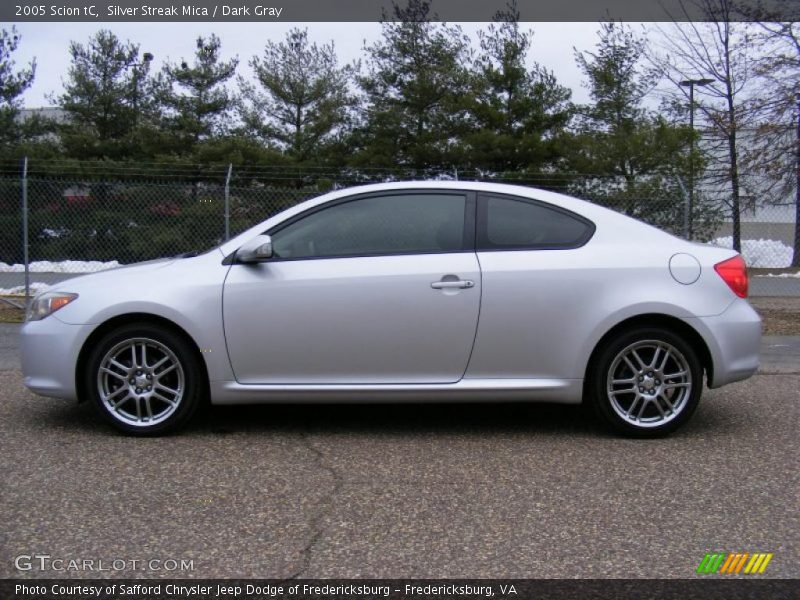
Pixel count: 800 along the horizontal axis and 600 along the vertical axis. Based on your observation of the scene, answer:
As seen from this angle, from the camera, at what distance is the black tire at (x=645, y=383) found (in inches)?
206

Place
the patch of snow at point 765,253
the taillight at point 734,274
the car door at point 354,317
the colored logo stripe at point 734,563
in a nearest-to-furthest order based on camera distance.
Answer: the colored logo stripe at point 734,563 → the car door at point 354,317 → the taillight at point 734,274 → the patch of snow at point 765,253

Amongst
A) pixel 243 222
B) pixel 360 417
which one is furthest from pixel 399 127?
pixel 360 417

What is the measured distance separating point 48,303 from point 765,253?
19.4 m

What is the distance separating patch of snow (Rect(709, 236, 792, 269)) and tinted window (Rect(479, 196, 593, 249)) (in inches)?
596

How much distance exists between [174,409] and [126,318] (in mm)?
634

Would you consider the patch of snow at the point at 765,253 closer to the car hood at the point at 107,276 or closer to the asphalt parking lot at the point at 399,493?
the asphalt parking lot at the point at 399,493

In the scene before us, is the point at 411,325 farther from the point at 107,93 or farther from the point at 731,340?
the point at 107,93

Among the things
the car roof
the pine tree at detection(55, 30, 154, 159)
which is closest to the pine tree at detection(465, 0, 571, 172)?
the pine tree at detection(55, 30, 154, 159)

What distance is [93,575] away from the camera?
3270mm

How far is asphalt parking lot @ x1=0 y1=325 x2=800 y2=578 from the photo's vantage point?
3473mm

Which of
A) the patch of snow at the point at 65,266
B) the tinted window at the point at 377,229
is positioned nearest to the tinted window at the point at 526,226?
the tinted window at the point at 377,229

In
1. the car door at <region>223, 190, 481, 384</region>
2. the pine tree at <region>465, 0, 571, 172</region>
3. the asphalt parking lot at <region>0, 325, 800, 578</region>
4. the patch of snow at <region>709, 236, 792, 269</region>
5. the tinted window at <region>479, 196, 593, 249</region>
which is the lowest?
the asphalt parking lot at <region>0, 325, 800, 578</region>

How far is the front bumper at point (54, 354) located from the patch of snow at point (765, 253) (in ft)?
55.3

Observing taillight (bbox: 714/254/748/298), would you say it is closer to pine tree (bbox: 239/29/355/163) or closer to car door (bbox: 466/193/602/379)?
car door (bbox: 466/193/602/379)
